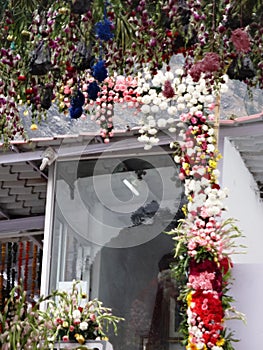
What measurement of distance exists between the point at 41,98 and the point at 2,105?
1.27 ft

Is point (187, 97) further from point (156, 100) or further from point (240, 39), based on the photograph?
point (240, 39)

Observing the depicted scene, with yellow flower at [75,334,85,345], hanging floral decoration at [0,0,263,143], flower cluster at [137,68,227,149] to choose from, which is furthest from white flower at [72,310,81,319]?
hanging floral decoration at [0,0,263,143]

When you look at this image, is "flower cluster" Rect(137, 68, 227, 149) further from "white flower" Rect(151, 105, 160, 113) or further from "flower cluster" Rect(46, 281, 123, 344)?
"flower cluster" Rect(46, 281, 123, 344)

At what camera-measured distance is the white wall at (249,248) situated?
22.0 feet

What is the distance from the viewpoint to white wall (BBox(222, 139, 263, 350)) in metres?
6.69

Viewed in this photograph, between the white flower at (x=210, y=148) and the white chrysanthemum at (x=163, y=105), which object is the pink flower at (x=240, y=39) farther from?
the white flower at (x=210, y=148)

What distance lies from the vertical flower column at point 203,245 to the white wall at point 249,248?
0.21 m

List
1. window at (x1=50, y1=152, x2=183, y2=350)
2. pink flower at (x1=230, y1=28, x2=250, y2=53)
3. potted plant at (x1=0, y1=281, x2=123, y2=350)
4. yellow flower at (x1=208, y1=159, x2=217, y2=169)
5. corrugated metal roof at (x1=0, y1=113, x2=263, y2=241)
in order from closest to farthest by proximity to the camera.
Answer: pink flower at (x1=230, y1=28, x2=250, y2=53)
potted plant at (x1=0, y1=281, x2=123, y2=350)
yellow flower at (x1=208, y1=159, x2=217, y2=169)
corrugated metal roof at (x1=0, y1=113, x2=263, y2=241)
window at (x1=50, y1=152, x2=183, y2=350)

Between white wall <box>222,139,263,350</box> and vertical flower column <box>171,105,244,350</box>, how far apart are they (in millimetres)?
213

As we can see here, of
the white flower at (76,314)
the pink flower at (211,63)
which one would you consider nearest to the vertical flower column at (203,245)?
the white flower at (76,314)

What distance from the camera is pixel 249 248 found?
25.1 ft

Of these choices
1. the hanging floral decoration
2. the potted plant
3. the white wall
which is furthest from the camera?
the white wall

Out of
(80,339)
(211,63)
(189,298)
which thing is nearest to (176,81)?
(189,298)

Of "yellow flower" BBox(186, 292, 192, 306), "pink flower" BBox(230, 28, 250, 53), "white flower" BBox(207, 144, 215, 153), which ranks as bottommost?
"yellow flower" BBox(186, 292, 192, 306)
